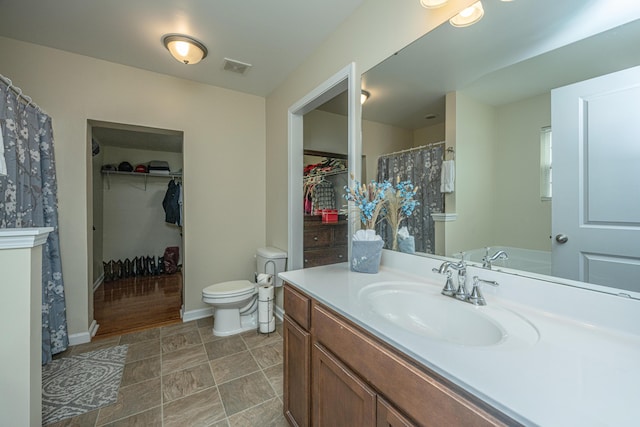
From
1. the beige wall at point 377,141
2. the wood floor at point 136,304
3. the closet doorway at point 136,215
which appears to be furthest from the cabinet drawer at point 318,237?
the closet doorway at point 136,215

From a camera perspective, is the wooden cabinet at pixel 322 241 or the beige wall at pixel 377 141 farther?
the wooden cabinet at pixel 322 241

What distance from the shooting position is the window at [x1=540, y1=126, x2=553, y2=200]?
97 centimetres

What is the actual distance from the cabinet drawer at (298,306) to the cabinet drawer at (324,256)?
52.2 inches

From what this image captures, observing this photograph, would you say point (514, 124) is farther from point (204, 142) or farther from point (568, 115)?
point (204, 142)

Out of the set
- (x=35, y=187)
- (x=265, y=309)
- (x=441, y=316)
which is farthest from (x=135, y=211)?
(x=441, y=316)

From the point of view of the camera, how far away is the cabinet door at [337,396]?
2.78ft

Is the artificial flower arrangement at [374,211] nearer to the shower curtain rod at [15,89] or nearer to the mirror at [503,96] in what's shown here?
the mirror at [503,96]

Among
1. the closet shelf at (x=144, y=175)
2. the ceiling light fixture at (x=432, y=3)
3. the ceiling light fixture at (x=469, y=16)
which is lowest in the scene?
the closet shelf at (x=144, y=175)

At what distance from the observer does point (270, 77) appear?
267 cm

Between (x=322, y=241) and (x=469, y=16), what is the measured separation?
85.5 inches

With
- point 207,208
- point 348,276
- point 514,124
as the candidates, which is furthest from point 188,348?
point 514,124

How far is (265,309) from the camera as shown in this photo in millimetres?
2502

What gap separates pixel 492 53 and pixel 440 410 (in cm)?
136

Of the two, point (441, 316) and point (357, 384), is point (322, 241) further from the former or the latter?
point (357, 384)
